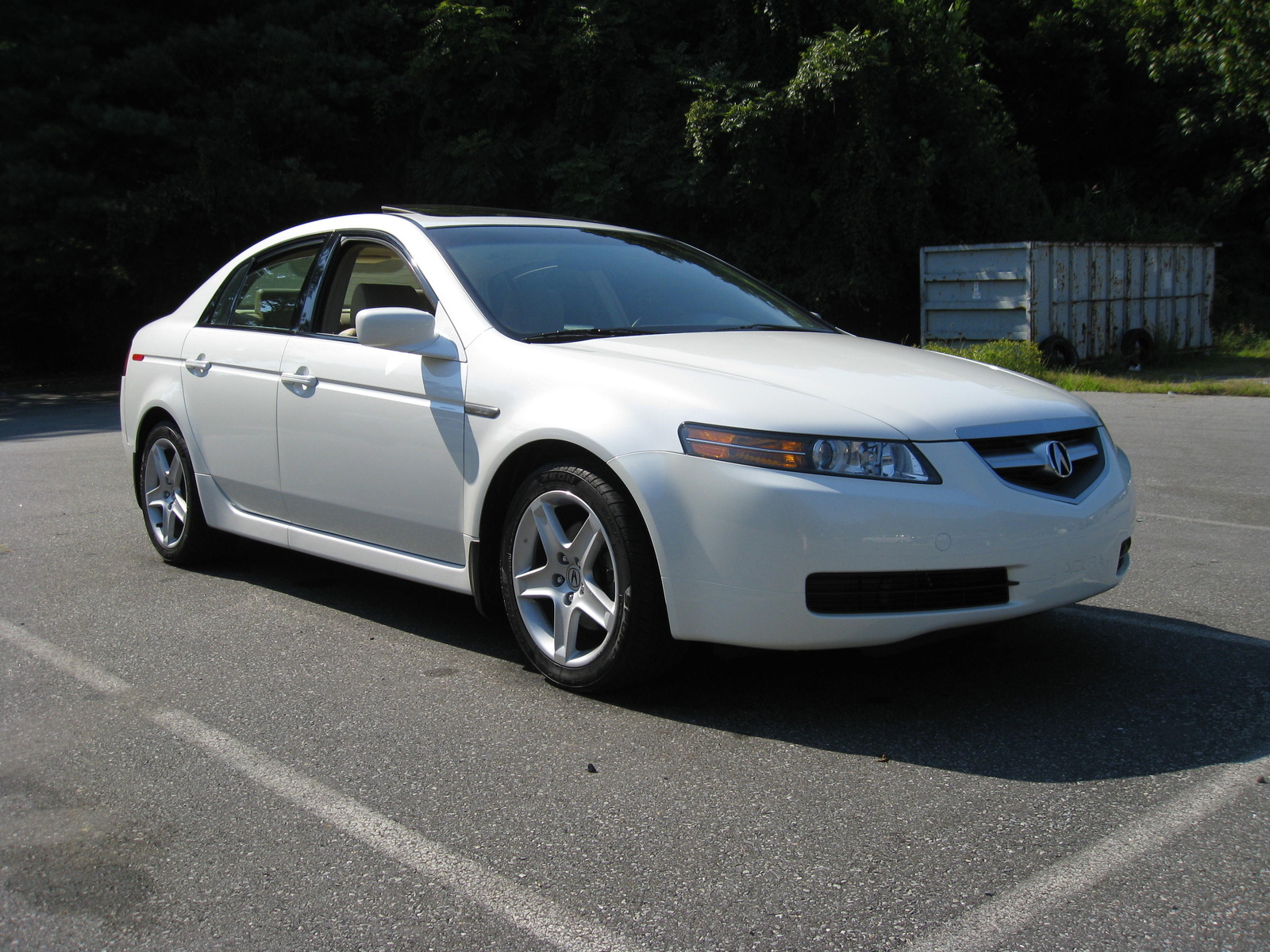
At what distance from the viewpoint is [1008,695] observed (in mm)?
3697

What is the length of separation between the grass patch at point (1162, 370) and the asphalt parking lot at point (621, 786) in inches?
357

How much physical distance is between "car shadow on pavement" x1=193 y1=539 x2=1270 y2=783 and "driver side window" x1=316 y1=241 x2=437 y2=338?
48.4 inches

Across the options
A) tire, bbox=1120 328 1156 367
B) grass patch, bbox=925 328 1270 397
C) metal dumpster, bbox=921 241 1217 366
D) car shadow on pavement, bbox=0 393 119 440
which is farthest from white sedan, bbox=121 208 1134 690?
tire, bbox=1120 328 1156 367

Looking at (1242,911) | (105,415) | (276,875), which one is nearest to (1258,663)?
(1242,911)

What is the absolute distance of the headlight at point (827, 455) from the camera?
10.8 ft

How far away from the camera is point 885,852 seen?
266 cm

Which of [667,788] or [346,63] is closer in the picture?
[667,788]

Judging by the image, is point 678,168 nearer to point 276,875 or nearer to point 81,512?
point 81,512

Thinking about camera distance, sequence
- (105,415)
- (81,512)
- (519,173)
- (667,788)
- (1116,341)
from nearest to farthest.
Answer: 1. (667,788)
2. (81,512)
3. (105,415)
4. (1116,341)
5. (519,173)

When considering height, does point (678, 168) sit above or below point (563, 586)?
above

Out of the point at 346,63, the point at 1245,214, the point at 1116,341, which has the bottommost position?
the point at 1116,341

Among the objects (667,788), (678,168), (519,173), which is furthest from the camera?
(519,173)

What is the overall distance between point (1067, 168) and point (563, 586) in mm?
30319

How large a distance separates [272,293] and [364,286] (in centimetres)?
66
